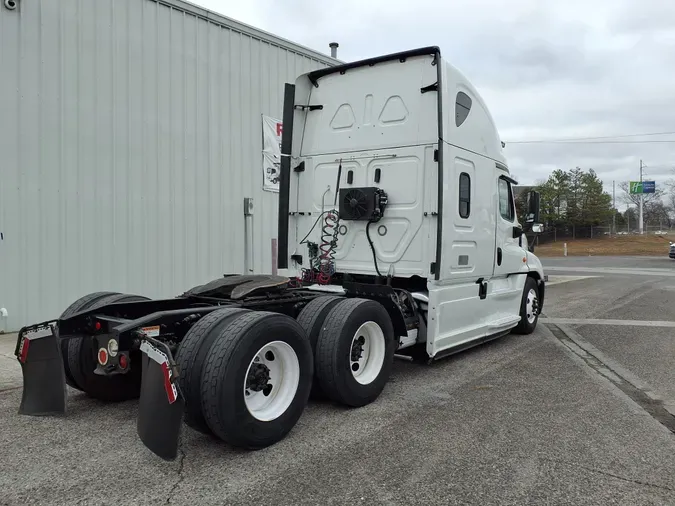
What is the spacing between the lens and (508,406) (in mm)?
4812

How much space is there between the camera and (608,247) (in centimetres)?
5016

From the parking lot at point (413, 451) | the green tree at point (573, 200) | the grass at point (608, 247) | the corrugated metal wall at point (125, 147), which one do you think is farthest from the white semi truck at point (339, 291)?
the green tree at point (573, 200)

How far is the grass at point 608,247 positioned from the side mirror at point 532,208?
38.7 metres

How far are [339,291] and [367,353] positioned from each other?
3.00 ft

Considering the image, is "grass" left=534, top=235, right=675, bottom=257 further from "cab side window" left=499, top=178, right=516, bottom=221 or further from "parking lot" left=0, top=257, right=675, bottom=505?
"parking lot" left=0, top=257, right=675, bottom=505

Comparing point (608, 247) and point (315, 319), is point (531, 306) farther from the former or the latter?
point (608, 247)

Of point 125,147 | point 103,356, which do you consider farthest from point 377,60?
point 125,147

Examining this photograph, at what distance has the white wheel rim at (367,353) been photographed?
4.91 metres

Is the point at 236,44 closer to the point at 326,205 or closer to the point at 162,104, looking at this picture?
the point at 162,104

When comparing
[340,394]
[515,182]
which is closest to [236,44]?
[515,182]

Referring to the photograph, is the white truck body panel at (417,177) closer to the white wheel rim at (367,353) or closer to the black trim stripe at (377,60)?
the black trim stripe at (377,60)

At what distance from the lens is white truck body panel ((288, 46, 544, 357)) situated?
5.84 meters

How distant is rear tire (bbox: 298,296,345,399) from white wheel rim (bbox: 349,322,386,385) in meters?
0.36

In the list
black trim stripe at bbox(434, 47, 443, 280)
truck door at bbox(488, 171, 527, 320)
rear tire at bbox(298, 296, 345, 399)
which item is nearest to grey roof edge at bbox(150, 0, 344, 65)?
black trim stripe at bbox(434, 47, 443, 280)
